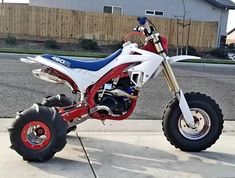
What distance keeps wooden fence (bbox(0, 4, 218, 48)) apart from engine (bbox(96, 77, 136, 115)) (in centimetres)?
1952

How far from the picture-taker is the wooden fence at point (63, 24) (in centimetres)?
2362

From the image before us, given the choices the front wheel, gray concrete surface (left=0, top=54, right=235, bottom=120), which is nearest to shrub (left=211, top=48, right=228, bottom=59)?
gray concrete surface (left=0, top=54, right=235, bottom=120)

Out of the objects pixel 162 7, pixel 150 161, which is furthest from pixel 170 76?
pixel 162 7

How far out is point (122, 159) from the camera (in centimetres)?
468

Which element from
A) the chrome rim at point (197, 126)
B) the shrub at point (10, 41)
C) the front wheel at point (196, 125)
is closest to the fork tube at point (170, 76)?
the front wheel at point (196, 125)

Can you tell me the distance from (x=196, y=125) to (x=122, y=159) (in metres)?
1.10

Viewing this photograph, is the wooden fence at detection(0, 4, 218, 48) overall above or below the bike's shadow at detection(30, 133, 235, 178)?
above

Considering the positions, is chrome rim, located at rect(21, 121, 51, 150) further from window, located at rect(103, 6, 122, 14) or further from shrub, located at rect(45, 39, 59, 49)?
window, located at rect(103, 6, 122, 14)

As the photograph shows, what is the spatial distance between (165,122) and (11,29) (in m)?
20.3

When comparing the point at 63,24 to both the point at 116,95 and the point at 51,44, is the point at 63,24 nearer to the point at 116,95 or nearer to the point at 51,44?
the point at 51,44

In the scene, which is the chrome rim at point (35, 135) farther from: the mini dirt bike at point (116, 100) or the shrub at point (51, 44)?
the shrub at point (51, 44)

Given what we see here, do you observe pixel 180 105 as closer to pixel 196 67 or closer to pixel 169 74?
pixel 169 74

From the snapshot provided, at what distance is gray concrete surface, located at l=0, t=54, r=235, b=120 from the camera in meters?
7.24

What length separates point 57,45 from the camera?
73.2 ft
